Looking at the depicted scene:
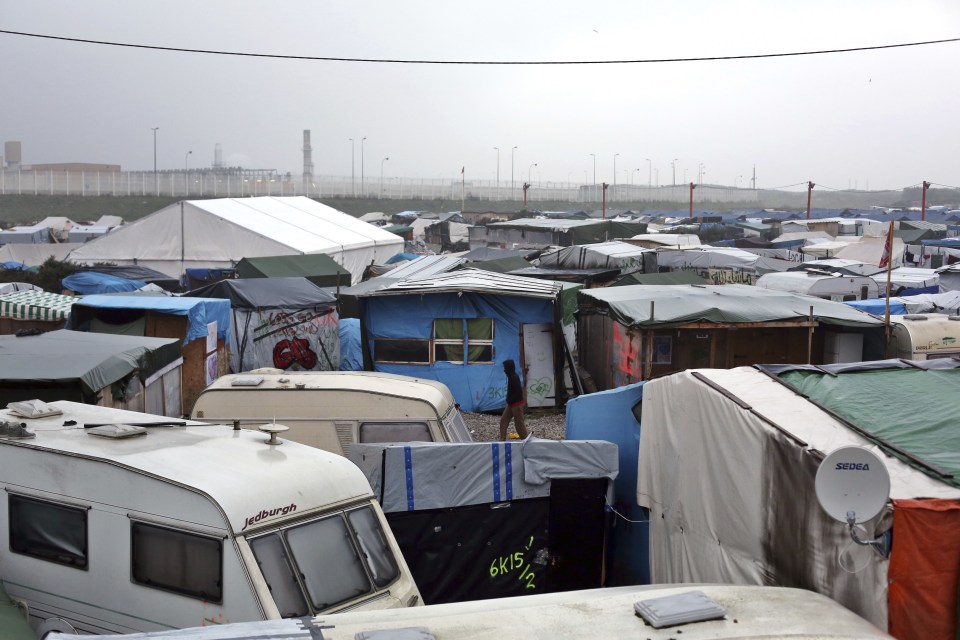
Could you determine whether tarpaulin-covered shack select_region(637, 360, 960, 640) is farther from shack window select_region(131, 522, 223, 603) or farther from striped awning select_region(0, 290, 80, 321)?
striped awning select_region(0, 290, 80, 321)

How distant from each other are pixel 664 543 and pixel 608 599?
3.10 metres

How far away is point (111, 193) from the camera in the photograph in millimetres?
101688

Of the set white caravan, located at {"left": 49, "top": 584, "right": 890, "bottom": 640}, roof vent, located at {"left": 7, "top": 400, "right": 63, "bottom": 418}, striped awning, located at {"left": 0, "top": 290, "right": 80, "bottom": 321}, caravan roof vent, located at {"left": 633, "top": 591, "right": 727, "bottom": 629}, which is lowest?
white caravan, located at {"left": 49, "top": 584, "right": 890, "bottom": 640}

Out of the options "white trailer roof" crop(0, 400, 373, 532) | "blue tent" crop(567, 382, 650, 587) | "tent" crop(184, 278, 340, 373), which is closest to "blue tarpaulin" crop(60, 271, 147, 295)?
"tent" crop(184, 278, 340, 373)

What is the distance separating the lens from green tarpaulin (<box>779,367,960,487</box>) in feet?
19.9

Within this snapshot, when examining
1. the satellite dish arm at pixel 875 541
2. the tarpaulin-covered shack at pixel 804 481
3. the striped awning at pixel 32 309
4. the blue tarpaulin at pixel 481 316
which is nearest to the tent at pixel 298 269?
the blue tarpaulin at pixel 481 316

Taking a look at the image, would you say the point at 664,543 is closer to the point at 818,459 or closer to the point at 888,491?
the point at 818,459

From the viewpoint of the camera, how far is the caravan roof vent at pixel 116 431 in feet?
21.7

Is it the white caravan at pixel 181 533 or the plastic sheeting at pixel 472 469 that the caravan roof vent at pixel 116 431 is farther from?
the plastic sheeting at pixel 472 469

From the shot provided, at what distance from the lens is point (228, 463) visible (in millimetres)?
6215

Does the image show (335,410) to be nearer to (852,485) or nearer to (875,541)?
(852,485)

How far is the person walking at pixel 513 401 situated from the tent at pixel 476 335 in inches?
104

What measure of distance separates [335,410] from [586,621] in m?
5.94

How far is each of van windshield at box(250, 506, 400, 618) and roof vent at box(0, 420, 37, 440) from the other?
222cm
